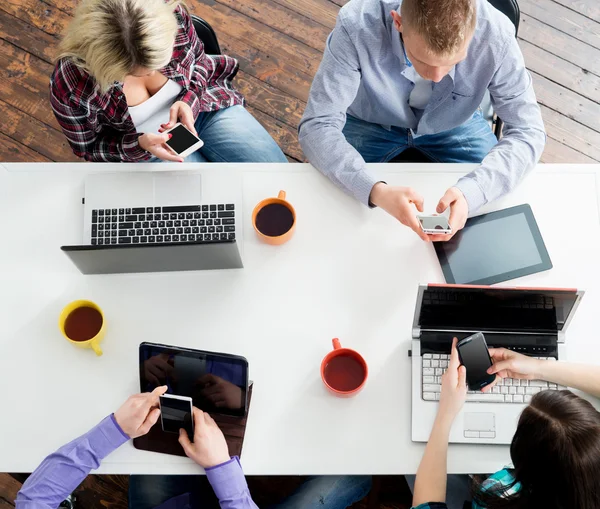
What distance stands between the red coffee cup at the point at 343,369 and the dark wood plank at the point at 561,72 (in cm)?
179

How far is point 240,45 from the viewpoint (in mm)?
2617

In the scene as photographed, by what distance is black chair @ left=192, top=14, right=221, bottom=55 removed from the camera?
1.83m

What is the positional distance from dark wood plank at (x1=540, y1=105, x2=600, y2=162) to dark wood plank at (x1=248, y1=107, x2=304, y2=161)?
1.03 metres

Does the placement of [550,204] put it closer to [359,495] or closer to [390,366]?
[390,366]

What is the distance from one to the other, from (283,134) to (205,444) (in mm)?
1532

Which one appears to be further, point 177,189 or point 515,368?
point 177,189

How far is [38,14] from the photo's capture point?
267 centimetres

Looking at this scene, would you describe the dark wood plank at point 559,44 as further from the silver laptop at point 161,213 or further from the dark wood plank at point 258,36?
the silver laptop at point 161,213

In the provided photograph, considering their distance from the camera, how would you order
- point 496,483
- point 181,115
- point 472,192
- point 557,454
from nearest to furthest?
point 557,454, point 496,483, point 472,192, point 181,115

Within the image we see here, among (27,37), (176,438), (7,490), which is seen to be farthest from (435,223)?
(27,37)

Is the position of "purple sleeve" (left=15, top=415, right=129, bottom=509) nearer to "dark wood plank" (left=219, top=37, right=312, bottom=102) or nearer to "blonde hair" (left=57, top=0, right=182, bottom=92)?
"blonde hair" (left=57, top=0, right=182, bottom=92)

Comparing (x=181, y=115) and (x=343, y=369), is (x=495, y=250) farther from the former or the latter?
(x=181, y=115)

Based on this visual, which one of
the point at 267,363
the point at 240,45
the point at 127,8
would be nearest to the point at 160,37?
the point at 127,8

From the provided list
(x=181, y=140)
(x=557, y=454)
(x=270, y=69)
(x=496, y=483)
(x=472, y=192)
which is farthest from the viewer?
(x=270, y=69)
